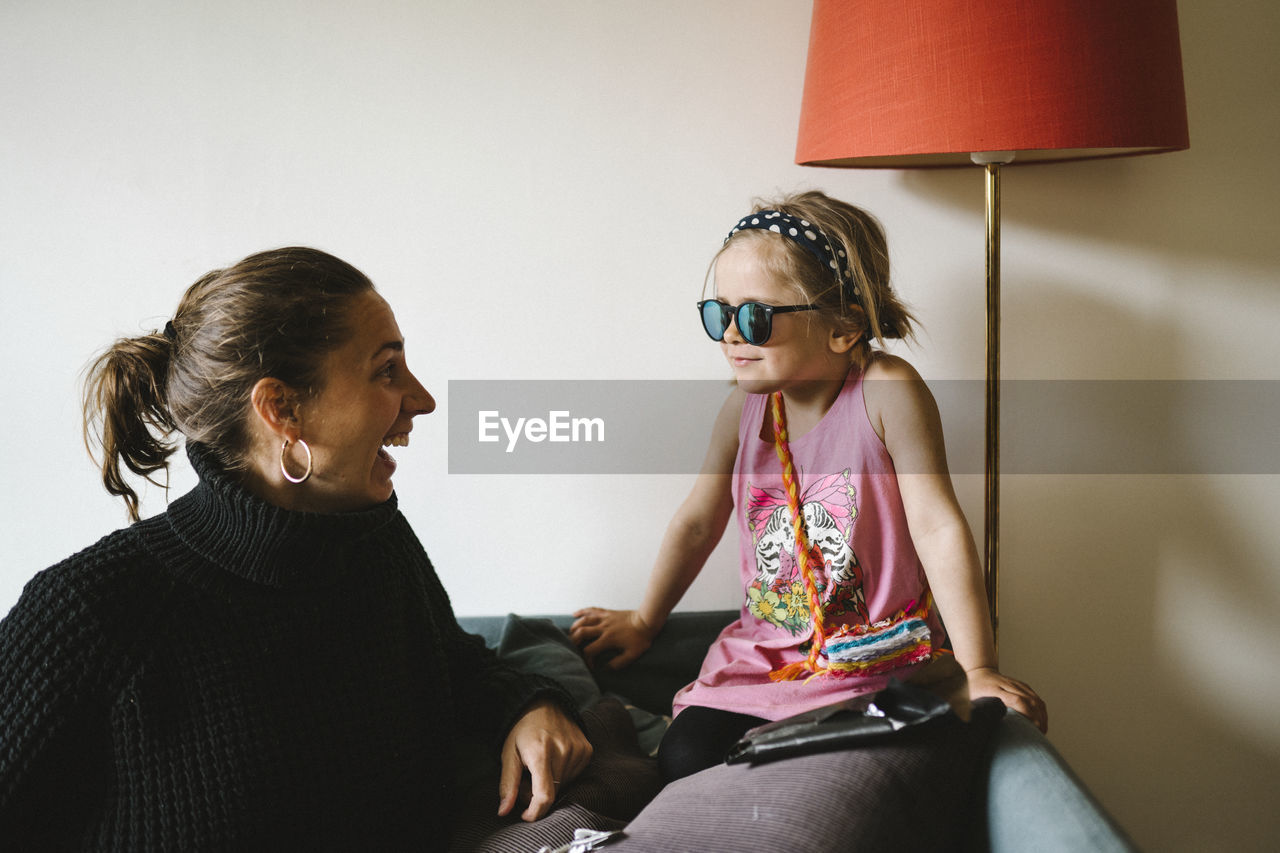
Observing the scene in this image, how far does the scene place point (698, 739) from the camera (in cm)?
130

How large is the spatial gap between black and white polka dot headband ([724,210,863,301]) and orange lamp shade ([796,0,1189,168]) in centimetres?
14

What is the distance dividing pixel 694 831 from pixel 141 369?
79cm

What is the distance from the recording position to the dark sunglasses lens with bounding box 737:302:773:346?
1279 mm

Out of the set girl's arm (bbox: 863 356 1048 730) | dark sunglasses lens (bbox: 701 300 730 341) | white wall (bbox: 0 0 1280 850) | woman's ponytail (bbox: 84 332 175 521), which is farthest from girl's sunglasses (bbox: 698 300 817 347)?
woman's ponytail (bbox: 84 332 175 521)

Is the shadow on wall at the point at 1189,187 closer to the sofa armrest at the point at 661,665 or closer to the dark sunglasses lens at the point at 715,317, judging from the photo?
the dark sunglasses lens at the point at 715,317

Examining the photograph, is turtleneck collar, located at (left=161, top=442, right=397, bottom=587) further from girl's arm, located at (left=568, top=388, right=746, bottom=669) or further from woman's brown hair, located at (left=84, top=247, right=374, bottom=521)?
girl's arm, located at (left=568, top=388, right=746, bottom=669)

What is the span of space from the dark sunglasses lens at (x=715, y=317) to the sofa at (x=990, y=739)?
55 centimetres

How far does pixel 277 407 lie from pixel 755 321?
629 mm

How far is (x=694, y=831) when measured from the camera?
871 mm

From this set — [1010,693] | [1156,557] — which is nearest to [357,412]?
[1010,693]

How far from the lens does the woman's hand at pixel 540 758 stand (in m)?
1.12

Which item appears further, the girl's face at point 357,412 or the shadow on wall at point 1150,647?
the shadow on wall at point 1150,647

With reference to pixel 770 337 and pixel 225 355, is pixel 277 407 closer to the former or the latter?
pixel 225 355

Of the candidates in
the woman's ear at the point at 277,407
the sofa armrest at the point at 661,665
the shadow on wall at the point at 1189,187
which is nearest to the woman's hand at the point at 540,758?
the sofa armrest at the point at 661,665
